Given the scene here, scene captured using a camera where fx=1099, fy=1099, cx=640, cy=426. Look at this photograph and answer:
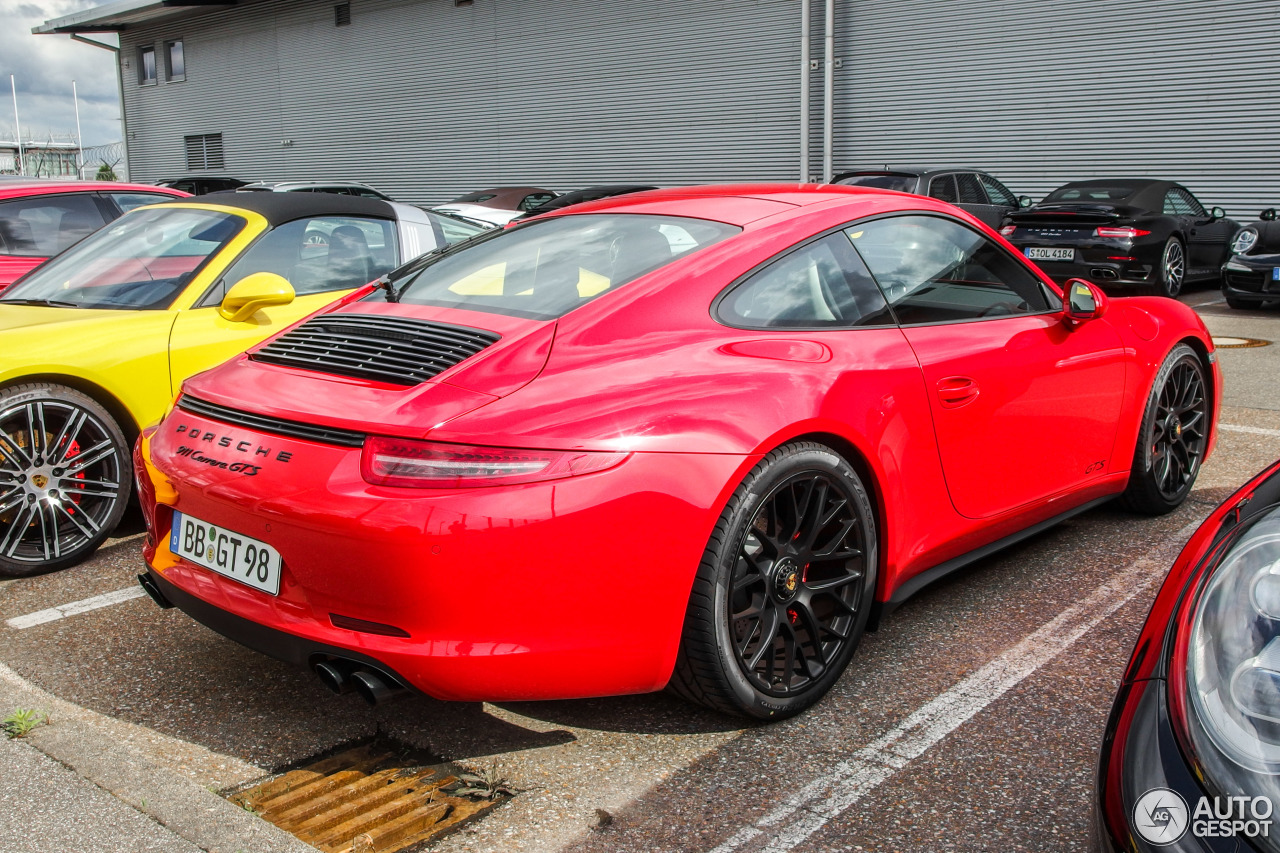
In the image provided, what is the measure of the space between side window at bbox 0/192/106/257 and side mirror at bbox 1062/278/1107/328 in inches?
230

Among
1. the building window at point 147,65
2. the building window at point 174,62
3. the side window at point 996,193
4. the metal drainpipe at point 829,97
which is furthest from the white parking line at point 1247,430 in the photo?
the building window at point 147,65

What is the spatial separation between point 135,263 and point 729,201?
291 centimetres

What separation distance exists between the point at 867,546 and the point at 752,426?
0.59m

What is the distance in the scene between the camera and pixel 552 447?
2395mm

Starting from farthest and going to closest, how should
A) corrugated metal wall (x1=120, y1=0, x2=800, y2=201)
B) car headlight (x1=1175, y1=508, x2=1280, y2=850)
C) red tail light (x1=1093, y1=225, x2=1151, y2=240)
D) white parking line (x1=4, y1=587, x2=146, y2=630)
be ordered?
corrugated metal wall (x1=120, y1=0, x2=800, y2=201), red tail light (x1=1093, y1=225, x2=1151, y2=240), white parking line (x1=4, y1=587, x2=146, y2=630), car headlight (x1=1175, y1=508, x2=1280, y2=850)

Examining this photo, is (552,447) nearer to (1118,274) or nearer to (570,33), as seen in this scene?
(1118,274)

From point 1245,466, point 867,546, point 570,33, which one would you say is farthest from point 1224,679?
point 570,33

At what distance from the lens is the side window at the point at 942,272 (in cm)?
331

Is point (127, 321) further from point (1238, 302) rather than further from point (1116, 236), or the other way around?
point (1238, 302)

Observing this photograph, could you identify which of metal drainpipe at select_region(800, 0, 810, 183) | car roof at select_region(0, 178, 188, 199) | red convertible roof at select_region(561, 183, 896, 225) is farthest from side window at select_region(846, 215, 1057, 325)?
metal drainpipe at select_region(800, 0, 810, 183)

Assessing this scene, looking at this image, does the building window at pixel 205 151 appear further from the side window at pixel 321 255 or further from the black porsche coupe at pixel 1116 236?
the side window at pixel 321 255

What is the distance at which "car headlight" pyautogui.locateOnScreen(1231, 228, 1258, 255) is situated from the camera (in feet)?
38.7

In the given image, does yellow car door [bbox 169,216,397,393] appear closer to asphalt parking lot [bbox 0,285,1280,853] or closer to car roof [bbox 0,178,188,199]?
asphalt parking lot [bbox 0,285,1280,853]

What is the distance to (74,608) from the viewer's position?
3.78m
